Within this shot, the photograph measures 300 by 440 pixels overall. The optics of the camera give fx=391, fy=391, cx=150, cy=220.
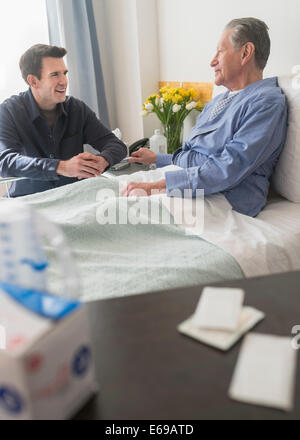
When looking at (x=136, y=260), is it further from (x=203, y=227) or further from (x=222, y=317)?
(x=222, y=317)

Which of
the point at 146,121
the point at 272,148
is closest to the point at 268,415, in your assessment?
the point at 272,148

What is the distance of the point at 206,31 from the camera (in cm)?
258

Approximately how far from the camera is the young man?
2.06 metres

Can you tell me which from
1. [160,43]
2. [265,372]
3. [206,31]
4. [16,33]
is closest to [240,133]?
[265,372]

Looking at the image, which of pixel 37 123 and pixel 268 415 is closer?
pixel 268 415

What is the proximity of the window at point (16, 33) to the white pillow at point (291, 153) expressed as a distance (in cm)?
213

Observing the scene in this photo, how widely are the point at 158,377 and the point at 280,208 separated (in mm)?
1215

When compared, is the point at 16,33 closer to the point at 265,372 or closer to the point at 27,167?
the point at 27,167

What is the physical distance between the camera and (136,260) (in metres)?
1.18

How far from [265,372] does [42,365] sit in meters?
0.31

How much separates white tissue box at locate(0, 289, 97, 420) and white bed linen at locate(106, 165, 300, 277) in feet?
Answer: 2.54

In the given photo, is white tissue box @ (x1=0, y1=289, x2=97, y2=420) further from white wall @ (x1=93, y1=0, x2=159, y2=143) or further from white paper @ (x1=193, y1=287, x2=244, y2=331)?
white wall @ (x1=93, y1=0, x2=159, y2=143)
